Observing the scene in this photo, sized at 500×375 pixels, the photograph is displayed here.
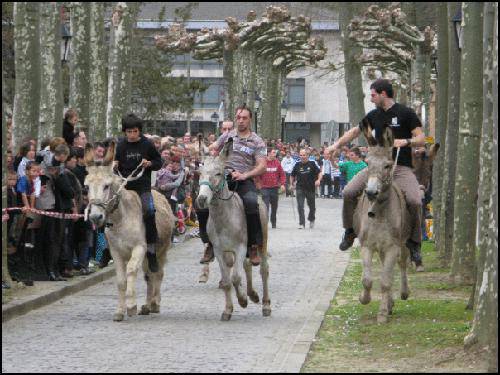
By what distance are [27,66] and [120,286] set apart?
29.8 feet

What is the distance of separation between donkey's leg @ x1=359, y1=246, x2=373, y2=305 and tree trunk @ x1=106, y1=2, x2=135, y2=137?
55.5 feet

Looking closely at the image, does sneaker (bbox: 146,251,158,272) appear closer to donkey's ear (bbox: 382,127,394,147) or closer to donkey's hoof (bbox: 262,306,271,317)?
donkey's hoof (bbox: 262,306,271,317)

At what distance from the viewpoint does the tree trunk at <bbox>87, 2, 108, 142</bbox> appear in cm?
3459

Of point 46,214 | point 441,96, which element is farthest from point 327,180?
point 46,214

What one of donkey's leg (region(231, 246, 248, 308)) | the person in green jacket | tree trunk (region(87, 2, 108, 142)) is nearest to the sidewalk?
donkey's leg (region(231, 246, 248, 308))

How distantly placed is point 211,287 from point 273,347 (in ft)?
24.2

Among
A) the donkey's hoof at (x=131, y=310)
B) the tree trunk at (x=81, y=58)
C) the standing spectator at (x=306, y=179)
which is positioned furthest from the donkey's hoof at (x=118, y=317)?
the standing spectator at (x=306, y=179)

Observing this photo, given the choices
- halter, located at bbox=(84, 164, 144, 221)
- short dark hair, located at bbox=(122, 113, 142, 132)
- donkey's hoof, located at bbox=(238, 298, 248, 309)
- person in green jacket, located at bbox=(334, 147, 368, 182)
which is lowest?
donkey's hoof, located at bbox=(238, 298, 248, 309)

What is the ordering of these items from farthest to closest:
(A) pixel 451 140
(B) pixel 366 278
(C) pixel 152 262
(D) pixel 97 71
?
(D) pixel 97 71, (A) pixel 451 140, (C) pixel 152 262, (B) pixel 366 278

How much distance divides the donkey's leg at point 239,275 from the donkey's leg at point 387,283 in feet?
5.36

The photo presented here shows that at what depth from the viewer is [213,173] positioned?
1677 centimetres

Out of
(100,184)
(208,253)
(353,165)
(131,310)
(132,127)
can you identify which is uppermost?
(132,127)

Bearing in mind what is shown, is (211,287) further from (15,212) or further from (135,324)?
(135,324)

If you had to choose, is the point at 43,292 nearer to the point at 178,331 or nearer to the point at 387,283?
the point at 178,331
